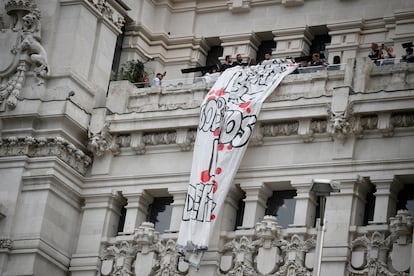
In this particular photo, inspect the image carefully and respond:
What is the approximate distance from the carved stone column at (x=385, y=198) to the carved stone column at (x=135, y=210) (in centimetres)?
913

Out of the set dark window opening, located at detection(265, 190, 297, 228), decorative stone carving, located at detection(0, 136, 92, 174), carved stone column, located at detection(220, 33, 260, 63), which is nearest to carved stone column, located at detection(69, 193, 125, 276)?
decorative stone carving, located at detection(0, 136, 92, 174)

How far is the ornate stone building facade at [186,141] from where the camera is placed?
58188 millimetres

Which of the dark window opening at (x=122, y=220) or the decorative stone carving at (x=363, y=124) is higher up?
the decorative stone carving at (x=363, y=124)

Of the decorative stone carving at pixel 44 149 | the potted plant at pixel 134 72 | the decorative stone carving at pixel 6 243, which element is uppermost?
the potted plant at pixel 134 72

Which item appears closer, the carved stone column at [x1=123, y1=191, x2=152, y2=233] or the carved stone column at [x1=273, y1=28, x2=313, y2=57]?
the carved stone column at [x1=123, y1=191, x2=152, y2=233]

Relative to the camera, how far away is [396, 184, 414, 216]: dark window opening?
57969 millimetres

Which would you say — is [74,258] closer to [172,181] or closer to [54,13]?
[172,181]

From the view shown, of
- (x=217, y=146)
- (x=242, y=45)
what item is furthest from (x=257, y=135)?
(x=242, y=45)

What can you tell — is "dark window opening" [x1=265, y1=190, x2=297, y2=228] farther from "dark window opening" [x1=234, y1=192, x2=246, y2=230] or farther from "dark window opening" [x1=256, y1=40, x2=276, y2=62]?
"dark window opening" [x1=256, y1=40, x2=276, y2=62]

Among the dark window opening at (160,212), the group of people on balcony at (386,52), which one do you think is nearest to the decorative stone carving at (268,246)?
the dark window opening at (160,212)

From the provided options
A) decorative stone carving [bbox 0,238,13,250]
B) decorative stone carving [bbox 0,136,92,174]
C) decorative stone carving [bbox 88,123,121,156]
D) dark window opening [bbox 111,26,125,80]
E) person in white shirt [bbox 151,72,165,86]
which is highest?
dark window opening [bbox 111,26,125,80]

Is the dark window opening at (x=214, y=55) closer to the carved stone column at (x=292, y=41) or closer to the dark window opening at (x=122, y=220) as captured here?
the carved stone column at (x=292, y=41)

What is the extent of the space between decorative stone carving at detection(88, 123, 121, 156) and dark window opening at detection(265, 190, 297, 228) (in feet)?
20.9

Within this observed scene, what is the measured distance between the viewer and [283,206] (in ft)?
198
